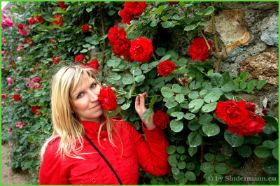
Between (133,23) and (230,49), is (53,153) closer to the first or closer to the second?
(133,23)

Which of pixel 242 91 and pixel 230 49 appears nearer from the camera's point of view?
pixel 242 91

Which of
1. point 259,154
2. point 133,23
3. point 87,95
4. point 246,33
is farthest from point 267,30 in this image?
point 87,95

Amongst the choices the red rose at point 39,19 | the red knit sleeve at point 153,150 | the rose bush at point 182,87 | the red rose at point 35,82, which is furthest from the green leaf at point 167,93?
the red rose at point 39,19

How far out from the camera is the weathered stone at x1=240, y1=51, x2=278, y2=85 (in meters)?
1.59

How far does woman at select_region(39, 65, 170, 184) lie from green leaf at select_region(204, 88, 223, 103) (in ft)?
1.54

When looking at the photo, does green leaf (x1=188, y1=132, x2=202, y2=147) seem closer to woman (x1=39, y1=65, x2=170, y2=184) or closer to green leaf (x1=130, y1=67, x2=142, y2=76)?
woman (x1=39, y1=65, x2=170, y2=184)

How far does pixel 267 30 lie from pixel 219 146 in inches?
27.3

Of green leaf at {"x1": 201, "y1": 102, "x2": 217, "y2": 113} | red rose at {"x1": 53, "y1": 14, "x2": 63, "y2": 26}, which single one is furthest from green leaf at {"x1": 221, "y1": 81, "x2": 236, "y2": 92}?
red rose at {"x1": 53, "y1": 14, "x2": 63, "y2": 26}

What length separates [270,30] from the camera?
161 cm

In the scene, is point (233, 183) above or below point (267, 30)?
below

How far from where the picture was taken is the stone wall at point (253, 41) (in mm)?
1595

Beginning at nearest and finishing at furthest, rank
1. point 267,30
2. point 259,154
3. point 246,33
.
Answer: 1. point 259,154
2. point 267,30
3. point 246,33

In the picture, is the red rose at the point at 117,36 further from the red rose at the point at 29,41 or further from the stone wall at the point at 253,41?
the red rose at the point at 29,41

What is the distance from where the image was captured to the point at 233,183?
166cm
